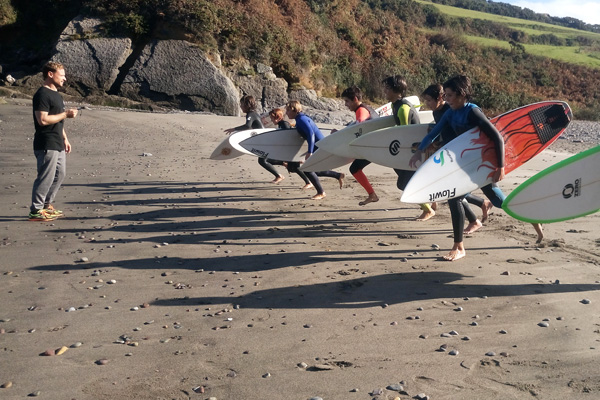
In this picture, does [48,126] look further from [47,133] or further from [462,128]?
[462,128]

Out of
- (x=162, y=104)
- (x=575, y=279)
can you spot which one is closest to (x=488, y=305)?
(x=575, y=279)

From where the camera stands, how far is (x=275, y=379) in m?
3.55

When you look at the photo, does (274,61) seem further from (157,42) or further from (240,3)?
(157,42)

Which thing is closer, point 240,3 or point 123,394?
point 123,394

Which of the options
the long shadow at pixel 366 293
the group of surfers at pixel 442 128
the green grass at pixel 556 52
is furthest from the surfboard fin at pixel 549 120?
the green grass at pixel 556 52

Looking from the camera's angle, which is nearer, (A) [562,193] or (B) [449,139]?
(A) [562,193]

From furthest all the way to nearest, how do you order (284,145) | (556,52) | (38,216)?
(556,52), (284,145), (38,216)

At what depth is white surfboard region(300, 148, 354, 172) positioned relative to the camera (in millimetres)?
8609

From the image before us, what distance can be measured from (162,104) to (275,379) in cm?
2156

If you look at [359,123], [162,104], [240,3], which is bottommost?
[162,104]

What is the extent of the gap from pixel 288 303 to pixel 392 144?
3477 millimetres

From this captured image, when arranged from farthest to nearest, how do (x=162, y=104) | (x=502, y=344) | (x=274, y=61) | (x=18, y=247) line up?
(x=274, y=61) < (x=162, y=104) < (x=18, y=247) < (x=502, y=344)

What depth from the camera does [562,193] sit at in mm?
5492

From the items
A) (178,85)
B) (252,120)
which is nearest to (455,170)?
(252,120)
